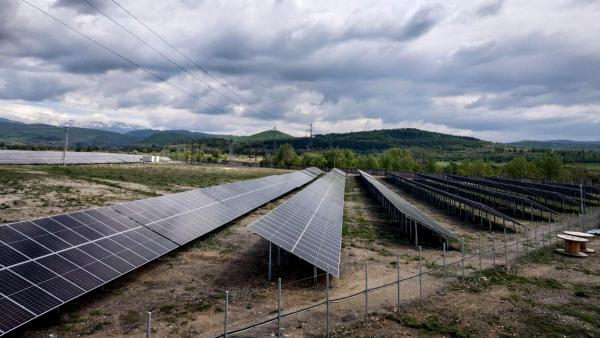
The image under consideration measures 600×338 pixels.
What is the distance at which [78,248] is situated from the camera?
1509cm

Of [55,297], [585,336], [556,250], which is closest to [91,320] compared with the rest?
[55,297]

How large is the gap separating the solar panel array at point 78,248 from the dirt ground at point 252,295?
1152 millimetres

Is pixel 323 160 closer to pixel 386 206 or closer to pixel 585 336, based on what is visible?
pixel 386 206

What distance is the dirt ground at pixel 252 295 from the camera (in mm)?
12555

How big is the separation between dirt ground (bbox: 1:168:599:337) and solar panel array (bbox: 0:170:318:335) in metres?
1.15

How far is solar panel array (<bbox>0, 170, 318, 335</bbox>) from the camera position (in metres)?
11.4

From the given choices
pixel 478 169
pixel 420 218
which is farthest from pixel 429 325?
pixel 478 169

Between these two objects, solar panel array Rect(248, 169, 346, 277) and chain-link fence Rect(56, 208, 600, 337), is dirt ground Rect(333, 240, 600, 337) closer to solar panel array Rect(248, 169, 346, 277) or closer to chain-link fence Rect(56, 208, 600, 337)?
chain-link fence Rect(56, 208, 600, 337)

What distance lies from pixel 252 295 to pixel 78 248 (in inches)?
304

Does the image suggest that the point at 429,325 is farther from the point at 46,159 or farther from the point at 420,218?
the point at 46,159

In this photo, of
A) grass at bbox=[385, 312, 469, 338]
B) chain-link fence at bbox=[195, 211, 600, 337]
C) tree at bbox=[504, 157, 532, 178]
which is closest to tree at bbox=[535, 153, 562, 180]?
tree at bbox=[504, 157, 532, 178]

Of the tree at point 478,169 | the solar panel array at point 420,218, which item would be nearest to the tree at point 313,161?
the tree at point 478,169

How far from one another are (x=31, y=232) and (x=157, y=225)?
7016mm

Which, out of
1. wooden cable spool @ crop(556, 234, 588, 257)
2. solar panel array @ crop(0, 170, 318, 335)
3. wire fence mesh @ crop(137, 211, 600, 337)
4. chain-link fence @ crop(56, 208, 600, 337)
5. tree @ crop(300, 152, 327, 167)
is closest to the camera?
solar panel array @ crop(0, 170, 318, 335)
